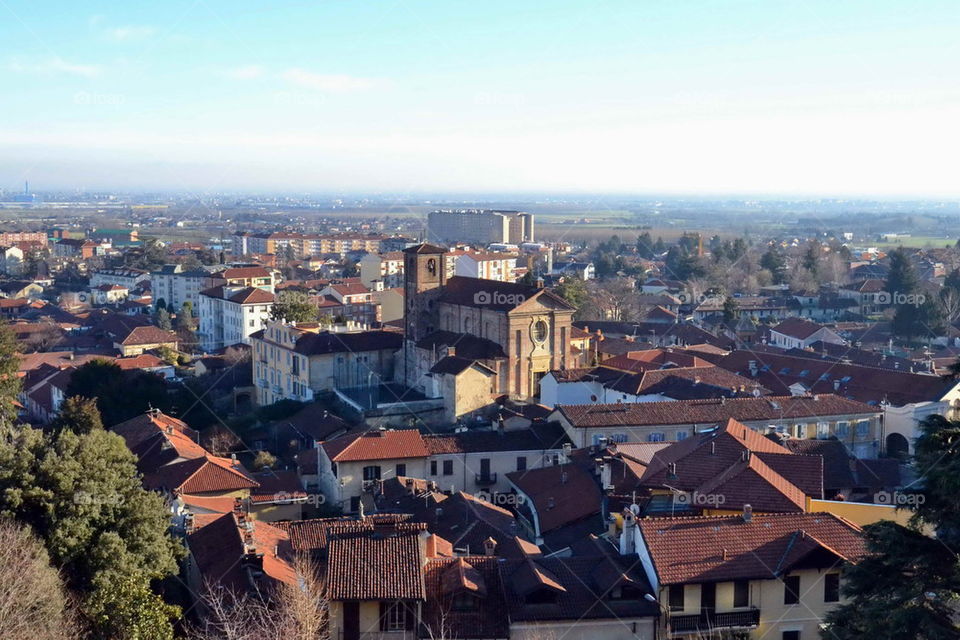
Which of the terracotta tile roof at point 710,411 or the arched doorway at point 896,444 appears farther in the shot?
the arched doorway at point 896,444

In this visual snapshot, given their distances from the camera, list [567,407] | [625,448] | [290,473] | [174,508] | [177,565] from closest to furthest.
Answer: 1. [177,565]
2. [174,508]
3. [625,448]
4. [290,473]
5. [567,407]

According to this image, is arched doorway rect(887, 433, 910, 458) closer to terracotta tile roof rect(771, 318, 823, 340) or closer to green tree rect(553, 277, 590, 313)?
terracotta tile roof rect(771, 318, 823, 340)

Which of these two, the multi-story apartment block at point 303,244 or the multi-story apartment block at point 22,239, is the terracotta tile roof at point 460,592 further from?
the multi-story apartment block at point 22,239

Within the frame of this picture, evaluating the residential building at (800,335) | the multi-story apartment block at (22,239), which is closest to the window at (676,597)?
the residential building at (800,335)

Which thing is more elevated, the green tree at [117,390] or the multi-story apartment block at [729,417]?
the multi-story apartment block at [729,417]

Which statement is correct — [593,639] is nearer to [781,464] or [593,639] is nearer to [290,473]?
[781,464]

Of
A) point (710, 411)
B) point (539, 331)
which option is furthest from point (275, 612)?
point (539, 331)

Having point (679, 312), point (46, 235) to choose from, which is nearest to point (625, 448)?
point (679, 312)
